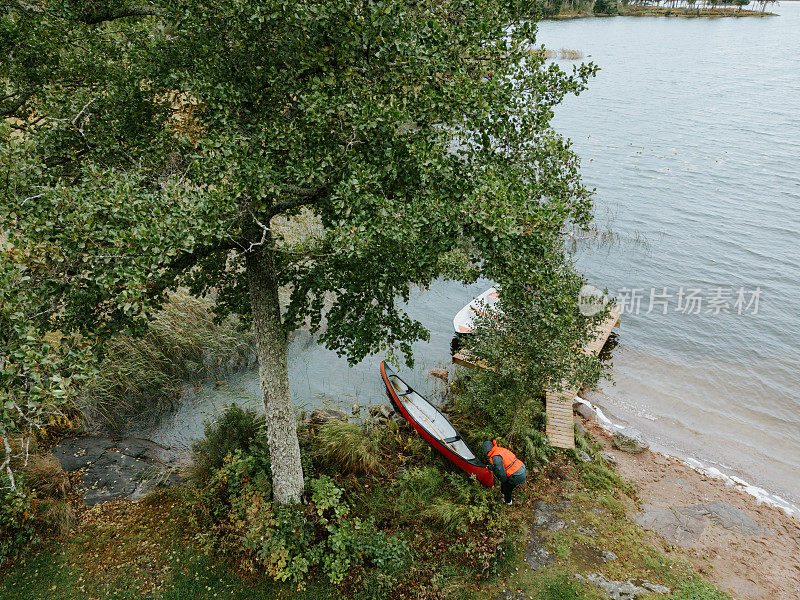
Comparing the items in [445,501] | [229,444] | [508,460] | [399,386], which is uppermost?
[229,444]

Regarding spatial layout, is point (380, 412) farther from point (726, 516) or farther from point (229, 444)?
point (726, 516)

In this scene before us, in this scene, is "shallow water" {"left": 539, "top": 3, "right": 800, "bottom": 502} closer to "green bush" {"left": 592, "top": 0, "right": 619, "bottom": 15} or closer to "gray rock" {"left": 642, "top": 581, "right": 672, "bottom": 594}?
"gray rock" {"left": 642, "top": 581, "right": 672, "bottom": 594}

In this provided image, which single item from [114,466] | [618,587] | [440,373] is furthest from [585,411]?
[114,466]

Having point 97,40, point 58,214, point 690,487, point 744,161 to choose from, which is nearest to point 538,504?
point 690,487

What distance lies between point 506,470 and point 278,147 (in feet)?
30.3

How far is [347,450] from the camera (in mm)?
12227

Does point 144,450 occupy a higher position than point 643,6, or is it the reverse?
point 643,6

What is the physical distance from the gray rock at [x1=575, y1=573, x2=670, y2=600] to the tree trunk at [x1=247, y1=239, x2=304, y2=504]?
667 cm

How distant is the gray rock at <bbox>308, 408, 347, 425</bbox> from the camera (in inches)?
567

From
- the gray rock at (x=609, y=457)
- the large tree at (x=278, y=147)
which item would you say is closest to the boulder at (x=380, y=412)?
the gray rock at (x=609, y=457)

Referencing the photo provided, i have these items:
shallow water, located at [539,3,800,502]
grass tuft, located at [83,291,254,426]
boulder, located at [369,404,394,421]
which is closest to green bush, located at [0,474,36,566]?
grass tuft, located at [83,291,254,426]

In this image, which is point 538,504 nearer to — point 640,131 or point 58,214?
point 58,214

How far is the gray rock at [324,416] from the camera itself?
47.2 ft

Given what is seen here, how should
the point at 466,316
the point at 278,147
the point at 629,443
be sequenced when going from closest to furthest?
1. the point at 278,147
2. the point at 629,443
3. the point at 466,316
